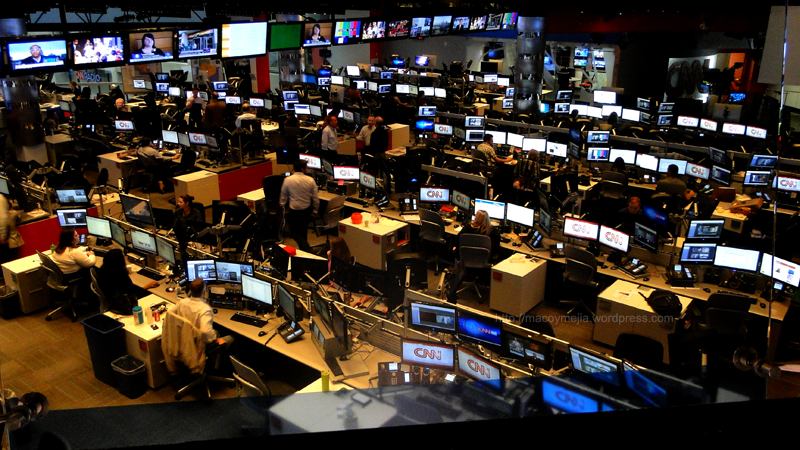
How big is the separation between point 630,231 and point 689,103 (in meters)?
13.1

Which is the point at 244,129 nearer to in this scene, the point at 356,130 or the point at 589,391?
the point at 356,130

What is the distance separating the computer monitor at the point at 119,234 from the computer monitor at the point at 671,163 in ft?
28.9

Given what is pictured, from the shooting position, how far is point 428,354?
16.3 ft

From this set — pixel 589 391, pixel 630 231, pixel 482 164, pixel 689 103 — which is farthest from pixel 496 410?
pixel 689 103

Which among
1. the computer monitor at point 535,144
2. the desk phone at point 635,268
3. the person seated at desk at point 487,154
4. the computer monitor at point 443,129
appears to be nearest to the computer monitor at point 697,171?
the computer monitor at point 535,144

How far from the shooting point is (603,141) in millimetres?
12227

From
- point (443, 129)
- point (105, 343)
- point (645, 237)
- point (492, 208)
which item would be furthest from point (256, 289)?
point (443, 129)

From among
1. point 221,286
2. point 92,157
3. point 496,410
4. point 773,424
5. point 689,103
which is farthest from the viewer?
point 689,103

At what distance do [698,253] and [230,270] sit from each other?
209 inches

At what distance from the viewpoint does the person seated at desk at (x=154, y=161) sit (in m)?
11.7

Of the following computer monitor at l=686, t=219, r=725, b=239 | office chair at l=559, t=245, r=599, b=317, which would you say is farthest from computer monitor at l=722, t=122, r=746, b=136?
office chair at l=559, t=245, r=599, b=317

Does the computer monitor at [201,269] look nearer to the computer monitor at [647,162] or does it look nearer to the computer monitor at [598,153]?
the computer monitor at [598,153]

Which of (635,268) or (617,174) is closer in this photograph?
(635,268)

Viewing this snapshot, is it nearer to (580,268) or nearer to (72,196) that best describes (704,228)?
(580,268)
